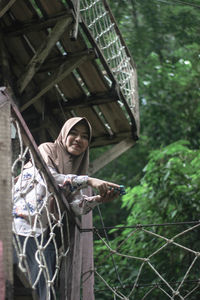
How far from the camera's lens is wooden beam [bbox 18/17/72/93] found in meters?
5.82

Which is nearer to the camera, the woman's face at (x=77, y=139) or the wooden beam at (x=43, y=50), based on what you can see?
the woman's face at (x=77, y=139)

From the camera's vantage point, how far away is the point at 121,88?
691 cm

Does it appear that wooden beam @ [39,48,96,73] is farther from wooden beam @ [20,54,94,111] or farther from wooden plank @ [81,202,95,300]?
wooden plank @ [81,202,95,300]

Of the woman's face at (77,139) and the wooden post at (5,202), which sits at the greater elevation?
the wooden post at (5,202)

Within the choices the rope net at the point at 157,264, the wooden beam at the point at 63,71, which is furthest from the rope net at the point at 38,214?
the rope net at the point at 157,264

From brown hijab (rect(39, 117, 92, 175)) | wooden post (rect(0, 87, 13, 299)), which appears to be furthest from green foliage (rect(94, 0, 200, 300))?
wooden post (rect(0, 87, 13, 299))

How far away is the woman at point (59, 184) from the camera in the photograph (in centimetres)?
431

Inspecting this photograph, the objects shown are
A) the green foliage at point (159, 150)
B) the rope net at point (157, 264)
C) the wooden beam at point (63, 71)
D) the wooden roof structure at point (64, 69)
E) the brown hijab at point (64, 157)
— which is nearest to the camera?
the brown hijab at point (64, 157)

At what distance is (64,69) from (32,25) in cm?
56

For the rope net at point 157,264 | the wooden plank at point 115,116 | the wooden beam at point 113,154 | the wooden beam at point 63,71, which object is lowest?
the rope net at point 157,264

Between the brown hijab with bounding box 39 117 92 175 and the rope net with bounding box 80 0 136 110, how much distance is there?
1.66 meters

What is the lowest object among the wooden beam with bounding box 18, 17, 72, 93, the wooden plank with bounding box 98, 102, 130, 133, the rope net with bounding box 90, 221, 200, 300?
the rope net with bounding box 90, 221, 200, 300

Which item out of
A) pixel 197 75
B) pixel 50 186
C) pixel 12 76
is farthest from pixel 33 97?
pixel 197 75

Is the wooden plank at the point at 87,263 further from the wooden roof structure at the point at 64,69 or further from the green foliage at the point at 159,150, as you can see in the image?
the green foliage at the point at 159,150
